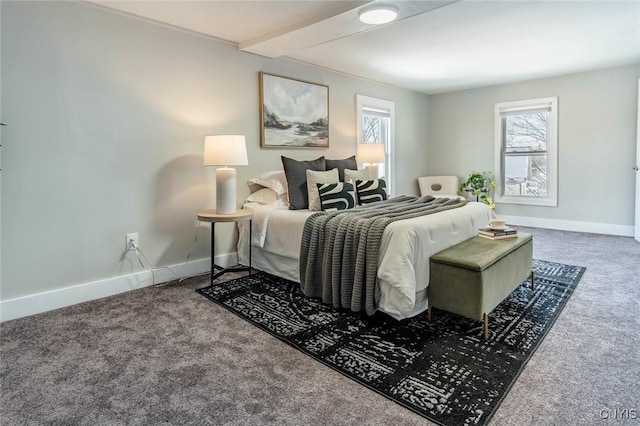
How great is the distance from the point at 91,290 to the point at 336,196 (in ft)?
6.95

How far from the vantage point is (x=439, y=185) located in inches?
251

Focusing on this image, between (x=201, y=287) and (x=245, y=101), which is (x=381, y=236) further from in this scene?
(x=245, y=101)

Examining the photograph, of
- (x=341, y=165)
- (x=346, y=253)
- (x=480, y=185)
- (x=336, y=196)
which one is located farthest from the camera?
(x=480, y=185)

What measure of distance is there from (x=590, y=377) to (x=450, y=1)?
241 cm

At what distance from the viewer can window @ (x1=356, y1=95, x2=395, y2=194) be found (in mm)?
5355

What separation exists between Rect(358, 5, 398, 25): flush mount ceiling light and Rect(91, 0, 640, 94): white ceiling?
0.19ft

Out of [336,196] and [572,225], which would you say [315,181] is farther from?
[572,225]

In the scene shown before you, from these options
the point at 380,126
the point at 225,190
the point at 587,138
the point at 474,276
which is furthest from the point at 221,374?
the point at 587,138

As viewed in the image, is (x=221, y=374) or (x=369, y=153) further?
(x=369, y=153)

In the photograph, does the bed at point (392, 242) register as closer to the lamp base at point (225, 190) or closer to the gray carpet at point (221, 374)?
the lamp base at point (225, 190)

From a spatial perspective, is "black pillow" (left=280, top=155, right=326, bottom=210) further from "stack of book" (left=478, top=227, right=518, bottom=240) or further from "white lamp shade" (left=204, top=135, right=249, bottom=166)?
"stack of book" (left=478, top=227, right=518, bottom=240)

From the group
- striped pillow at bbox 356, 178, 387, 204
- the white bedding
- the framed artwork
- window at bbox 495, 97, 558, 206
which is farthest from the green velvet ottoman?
window at bbox 495, 97, 558, 206

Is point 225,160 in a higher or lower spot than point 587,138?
lower

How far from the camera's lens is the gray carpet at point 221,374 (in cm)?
153
